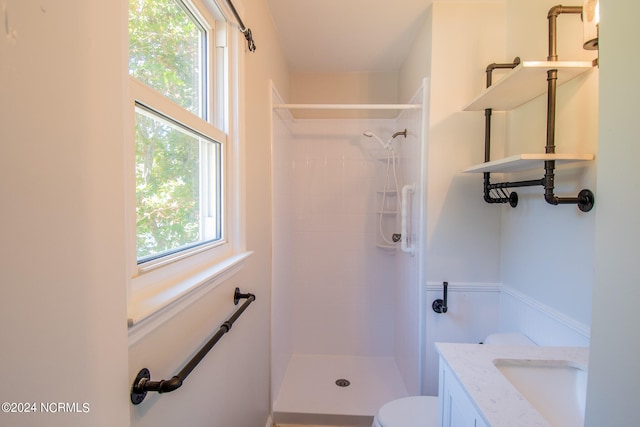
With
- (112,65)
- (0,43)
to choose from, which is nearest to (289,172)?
(112,65)

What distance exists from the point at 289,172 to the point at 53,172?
88.5 inches

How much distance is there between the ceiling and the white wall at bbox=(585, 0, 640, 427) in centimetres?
160

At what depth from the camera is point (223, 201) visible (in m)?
1.25

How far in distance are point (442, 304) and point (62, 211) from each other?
1817 millimetres

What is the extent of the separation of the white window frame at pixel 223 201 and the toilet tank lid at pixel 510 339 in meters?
1.31

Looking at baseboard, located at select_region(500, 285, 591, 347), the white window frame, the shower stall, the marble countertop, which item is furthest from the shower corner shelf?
the white window frame

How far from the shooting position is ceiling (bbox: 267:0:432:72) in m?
1.80

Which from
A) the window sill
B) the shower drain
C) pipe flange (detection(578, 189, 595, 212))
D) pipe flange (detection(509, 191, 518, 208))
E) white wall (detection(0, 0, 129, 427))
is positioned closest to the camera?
white wall (detection(0, 0, 129, 427))

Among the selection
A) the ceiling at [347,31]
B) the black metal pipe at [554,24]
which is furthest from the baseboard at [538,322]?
the ceiling at [347,31]

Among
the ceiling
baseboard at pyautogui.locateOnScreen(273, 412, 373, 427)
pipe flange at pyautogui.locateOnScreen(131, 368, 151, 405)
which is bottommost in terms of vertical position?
baseboard at pyautogui.locateOnScreen(273, 412, 373, 427)

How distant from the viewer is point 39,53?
0.33 meters

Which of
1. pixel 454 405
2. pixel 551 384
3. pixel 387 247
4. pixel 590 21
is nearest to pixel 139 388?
pixel 454 405

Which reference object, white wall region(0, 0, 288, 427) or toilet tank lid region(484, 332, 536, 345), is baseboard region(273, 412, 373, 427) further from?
white wall region(0, 0, 288, 427)

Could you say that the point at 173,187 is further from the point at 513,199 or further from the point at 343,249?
the point at 343,249
